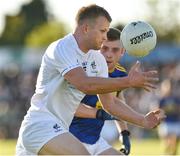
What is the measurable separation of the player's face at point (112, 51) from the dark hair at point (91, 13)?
2272mm

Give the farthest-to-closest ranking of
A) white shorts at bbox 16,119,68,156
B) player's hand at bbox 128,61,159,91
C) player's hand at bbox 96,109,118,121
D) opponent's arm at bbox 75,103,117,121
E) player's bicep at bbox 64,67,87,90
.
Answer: player's hand at bbox 96,109,118,121 → opponent's arm at bbox 75,103,117,121 → white shorts at bbox 16,119,68,156 → player's bicep at bbox 64,67,87,90 → player's hand at bbox 128,61,159,91

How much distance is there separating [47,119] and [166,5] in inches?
2176

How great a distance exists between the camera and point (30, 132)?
8.64 metres

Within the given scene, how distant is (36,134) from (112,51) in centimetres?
283

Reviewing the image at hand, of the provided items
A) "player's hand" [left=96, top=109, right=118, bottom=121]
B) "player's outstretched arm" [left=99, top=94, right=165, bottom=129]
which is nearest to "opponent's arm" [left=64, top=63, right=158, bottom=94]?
"player's outstretched arm" [left=99, top=94, right=165, bottom=129]

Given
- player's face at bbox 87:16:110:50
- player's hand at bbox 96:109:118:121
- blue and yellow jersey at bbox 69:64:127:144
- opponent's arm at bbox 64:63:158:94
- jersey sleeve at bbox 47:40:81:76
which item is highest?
player's face at bbox 87:16:110:50

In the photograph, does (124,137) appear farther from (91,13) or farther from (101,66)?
(91,13)

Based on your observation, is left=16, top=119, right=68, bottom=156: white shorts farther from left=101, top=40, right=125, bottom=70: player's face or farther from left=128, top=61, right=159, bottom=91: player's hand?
left=101, top=40, right=125, bottom=70: player's face

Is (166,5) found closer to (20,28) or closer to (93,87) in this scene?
(20,28)

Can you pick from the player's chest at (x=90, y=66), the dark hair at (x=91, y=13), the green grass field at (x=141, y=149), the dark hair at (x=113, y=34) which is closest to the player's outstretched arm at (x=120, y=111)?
the player's chest at (x=90, y=66)

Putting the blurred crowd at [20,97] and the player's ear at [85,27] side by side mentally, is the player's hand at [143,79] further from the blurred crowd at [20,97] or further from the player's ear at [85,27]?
the blurred crowd at [20,97]

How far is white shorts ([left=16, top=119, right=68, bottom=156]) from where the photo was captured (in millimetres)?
8547

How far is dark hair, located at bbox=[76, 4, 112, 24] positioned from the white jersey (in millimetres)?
Result: 241

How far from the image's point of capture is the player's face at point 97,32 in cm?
867
